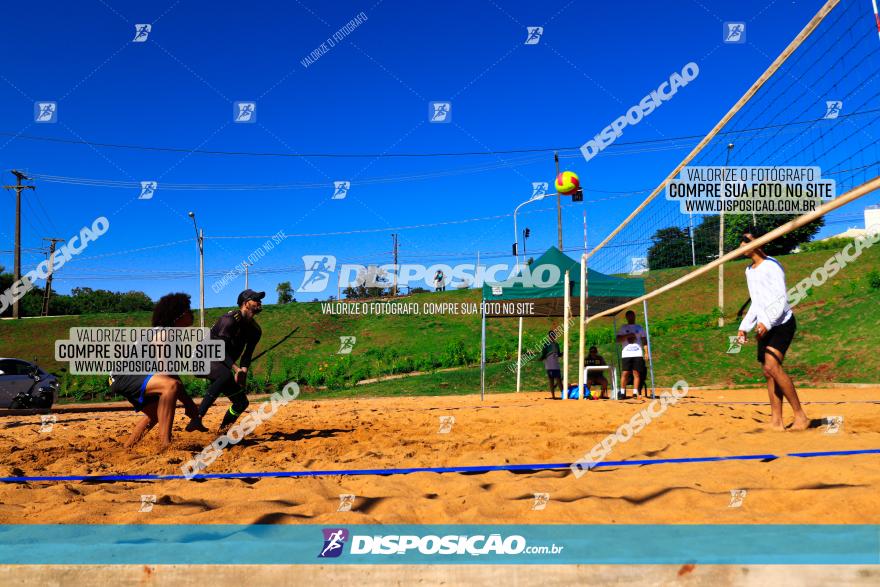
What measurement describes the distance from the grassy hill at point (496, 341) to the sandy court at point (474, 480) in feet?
34.3

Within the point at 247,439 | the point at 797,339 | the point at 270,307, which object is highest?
the point at 270,307

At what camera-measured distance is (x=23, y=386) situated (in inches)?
533

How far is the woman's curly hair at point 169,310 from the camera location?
540 centimetres

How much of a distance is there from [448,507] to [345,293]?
187 feet

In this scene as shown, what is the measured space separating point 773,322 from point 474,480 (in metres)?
3.50

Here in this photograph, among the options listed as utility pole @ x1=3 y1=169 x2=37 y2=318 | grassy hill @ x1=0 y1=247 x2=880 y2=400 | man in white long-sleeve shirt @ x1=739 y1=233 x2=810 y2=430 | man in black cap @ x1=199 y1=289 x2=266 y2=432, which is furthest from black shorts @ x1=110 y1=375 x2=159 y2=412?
utility pole @ x1=3 y1=169 x2=37 y2=318

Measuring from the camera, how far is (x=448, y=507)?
293 cm

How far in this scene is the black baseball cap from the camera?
259 inches

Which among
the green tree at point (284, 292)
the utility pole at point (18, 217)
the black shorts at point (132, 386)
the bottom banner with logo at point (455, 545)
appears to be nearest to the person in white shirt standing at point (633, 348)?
the black shorts at point (132, 386)

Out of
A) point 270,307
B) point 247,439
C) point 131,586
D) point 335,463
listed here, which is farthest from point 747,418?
point 270,307

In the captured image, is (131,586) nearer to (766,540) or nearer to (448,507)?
(448,507)

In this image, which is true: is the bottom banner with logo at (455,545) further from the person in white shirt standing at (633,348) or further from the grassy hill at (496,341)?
the grassy hill at (496,341)

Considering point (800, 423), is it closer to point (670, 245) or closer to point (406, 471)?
point (406, 471)

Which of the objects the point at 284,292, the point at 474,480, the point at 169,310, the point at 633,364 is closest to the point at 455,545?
the point at 474,480
